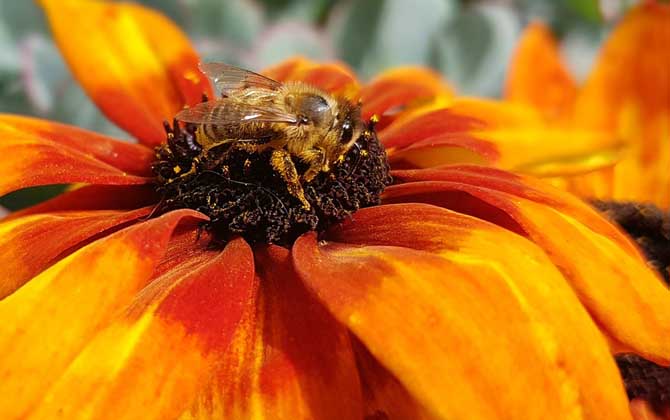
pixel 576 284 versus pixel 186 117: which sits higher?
pixel 186 117

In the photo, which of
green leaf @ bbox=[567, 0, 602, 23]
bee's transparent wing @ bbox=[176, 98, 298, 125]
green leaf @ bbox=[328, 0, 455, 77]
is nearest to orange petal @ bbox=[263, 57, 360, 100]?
bee's transparent wing @ bbox=[176, 98, 298, 125]

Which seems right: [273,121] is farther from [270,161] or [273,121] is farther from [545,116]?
[545,116]

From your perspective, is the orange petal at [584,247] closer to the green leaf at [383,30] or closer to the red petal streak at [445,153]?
the red petal streak at [445,153]

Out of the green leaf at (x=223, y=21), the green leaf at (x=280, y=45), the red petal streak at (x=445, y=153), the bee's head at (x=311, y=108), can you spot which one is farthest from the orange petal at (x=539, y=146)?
the green leaf at (x=223, y=21)

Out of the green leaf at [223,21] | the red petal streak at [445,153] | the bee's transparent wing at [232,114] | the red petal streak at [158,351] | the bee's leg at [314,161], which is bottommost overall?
the red petal streak at [158,351]

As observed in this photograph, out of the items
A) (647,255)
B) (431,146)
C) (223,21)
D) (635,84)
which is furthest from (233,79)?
(635,84)

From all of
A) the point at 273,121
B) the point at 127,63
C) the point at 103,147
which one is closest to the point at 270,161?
the point at 273,121

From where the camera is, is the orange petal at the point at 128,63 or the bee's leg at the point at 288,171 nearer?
the bee's leg at the point at 288,171
